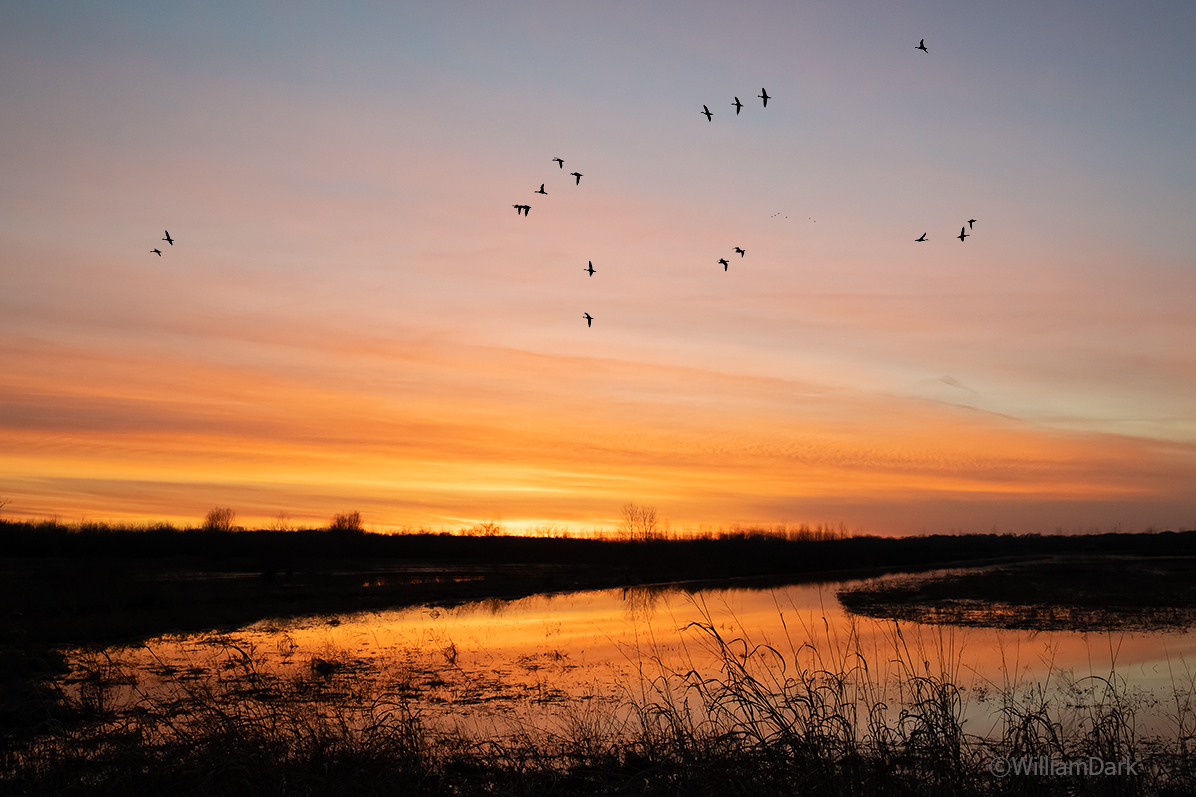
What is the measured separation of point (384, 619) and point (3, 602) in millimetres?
14235

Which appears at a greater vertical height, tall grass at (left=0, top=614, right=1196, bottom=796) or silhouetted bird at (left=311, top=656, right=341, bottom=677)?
tall grass at (left=0, top=614, right=1196, bottom=796)

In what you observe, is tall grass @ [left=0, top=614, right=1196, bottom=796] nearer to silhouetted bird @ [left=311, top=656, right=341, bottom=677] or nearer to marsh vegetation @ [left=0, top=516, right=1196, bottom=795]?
marsh vegetation @ [left=0, top=516, right=1196, bottom=795]

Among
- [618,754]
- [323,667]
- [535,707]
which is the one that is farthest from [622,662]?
[618,754]

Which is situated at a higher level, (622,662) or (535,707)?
(535,707)

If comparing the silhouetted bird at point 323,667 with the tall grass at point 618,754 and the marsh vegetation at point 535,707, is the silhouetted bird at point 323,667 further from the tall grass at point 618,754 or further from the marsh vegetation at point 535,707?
the tall grass at point 618,754

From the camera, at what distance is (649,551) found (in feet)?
320

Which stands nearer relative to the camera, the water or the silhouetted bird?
the water

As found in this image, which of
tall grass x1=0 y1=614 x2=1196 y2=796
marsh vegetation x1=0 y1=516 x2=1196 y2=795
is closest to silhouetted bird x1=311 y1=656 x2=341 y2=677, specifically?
marsh vegetation x1=0 y1=516 x2=1196 y2=795

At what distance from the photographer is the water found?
46.9 feet

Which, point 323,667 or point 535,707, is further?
point 323,667

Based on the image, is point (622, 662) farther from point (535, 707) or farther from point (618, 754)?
point (618, 754)

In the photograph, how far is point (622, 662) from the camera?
2095 cm

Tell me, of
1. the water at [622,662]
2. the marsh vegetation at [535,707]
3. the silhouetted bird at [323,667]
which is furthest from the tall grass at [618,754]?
the silhouetted bird at [323,667]

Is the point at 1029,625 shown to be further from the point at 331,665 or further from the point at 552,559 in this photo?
the point at 552,559
